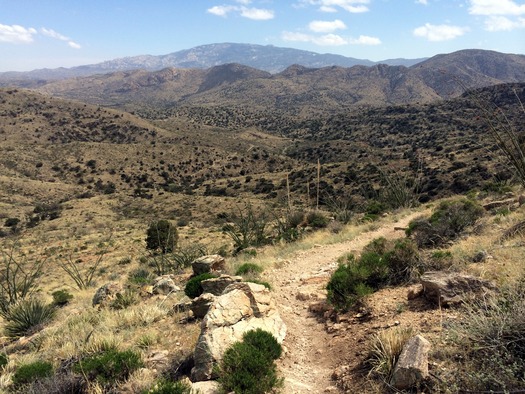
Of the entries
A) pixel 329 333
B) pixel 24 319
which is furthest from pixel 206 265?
Answer: pixel 329 333

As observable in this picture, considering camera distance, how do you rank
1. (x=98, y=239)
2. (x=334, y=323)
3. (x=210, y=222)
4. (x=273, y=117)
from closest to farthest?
(x=334, y=323) → (x=98, y=239) → (x=210, y=222) → (x=273, y=117)

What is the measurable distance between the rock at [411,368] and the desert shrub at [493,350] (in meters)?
0.32

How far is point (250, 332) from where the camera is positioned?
5465mm

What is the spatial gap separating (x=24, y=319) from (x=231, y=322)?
783 centimetres

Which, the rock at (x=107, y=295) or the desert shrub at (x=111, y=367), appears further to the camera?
the rock at (x=107, y=295)

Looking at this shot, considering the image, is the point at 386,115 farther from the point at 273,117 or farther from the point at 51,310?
the point at 51,310

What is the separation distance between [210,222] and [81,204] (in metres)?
19.6

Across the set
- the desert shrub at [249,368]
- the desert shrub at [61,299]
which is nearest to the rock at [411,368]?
the desert shrub at [249,368]

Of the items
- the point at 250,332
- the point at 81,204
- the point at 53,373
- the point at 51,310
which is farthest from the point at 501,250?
the point at 81,204

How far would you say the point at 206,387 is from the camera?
468 cm

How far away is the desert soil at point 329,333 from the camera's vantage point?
4.81 meters

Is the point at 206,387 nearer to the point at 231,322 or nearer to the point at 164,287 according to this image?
Result: the point at 231,322

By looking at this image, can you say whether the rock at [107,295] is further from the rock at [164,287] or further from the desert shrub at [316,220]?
the desert shrub at [316,220]

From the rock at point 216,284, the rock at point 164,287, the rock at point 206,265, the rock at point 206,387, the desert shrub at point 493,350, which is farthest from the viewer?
the rock at point 206,265
